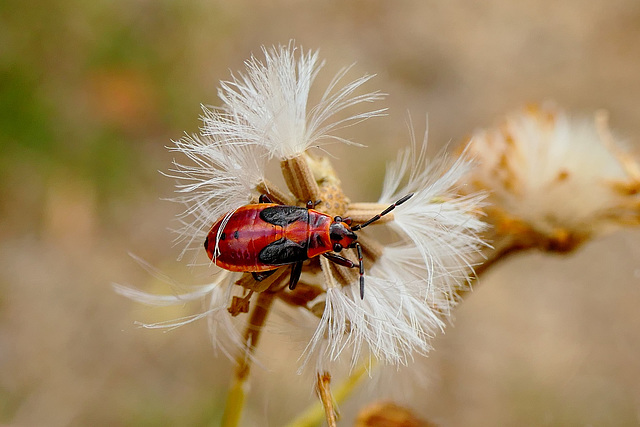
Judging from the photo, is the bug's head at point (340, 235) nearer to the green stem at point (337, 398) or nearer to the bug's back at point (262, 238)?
the bug's back at point (262, 238)

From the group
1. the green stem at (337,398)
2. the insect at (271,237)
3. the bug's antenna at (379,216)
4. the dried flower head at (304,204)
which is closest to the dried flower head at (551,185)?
the dried flower head at (304,204)

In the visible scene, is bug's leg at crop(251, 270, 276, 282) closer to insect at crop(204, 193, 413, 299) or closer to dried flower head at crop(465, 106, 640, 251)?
insect at crop(204, 193, 413, 299)

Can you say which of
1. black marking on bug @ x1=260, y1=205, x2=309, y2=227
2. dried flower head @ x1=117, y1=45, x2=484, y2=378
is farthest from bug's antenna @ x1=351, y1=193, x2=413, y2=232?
black marking on bug @ x1=260, y1=205, x2=309, y2=227

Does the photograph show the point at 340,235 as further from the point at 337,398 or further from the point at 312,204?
the point at 337,398

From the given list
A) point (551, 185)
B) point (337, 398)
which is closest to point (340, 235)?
point (337, 398)

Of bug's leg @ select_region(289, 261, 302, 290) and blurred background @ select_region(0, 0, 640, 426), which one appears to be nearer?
bug's leg @ select_region(289, 261, 302, 290)

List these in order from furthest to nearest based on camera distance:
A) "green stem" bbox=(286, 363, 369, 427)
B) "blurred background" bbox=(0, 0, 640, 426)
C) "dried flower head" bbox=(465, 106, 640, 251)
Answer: "blurred background" bbox=(0, 0, 640, 426), "dried flower head" bbox=(465, 106, 640, 251), "green stem" bbox=(286, 363, 369, 427)

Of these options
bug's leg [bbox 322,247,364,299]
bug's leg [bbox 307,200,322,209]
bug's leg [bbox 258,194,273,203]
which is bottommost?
bug's leg [bbox 322,247,364,299]
